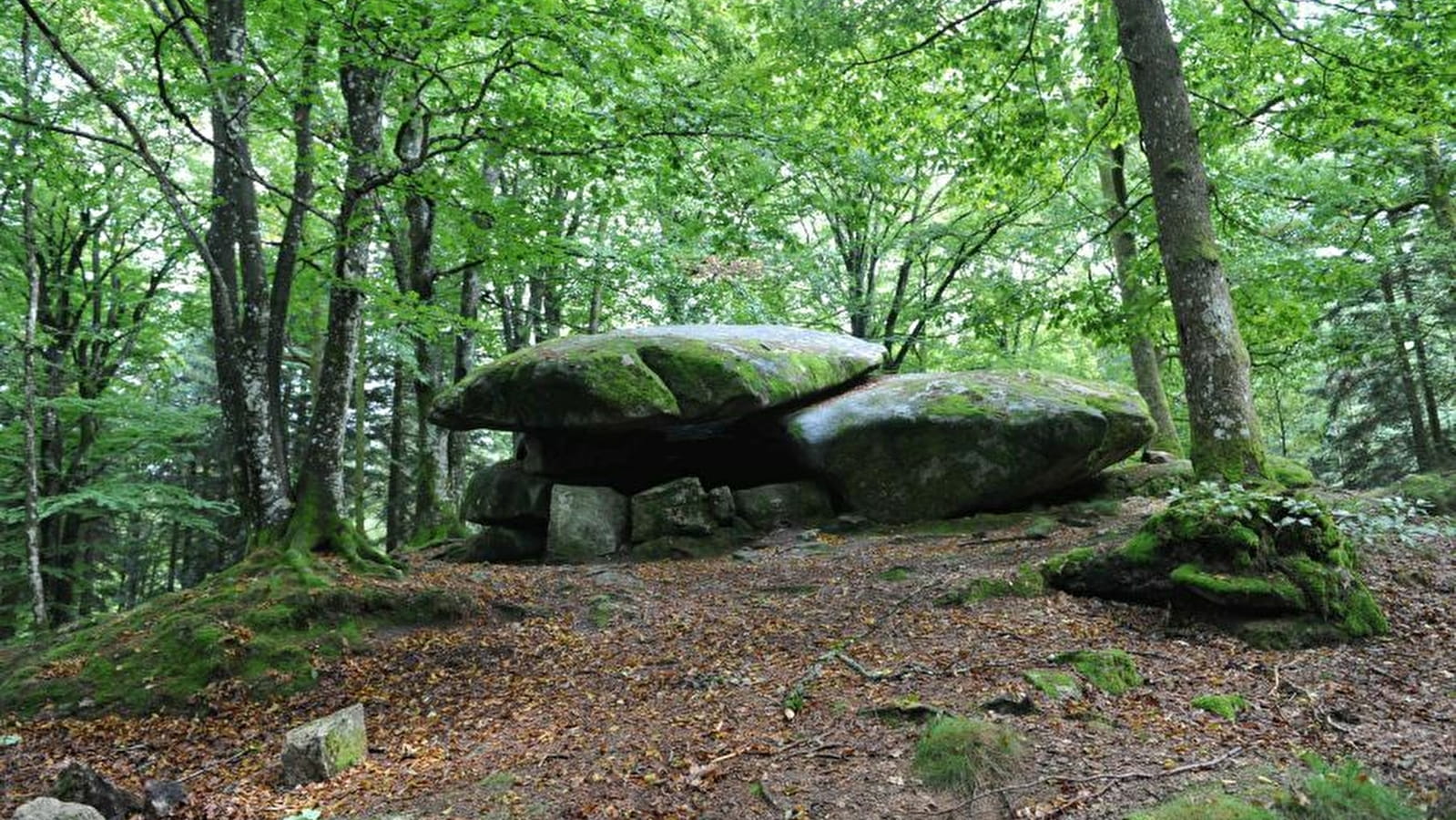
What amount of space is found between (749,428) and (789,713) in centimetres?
754

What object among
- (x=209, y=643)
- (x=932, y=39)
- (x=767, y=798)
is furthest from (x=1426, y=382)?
(x=209, y=643)

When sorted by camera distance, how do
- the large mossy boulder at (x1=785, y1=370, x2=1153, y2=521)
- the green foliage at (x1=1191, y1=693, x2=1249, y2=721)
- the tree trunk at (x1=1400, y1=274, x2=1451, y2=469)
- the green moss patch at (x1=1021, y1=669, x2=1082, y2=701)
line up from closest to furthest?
the green foliage at (x1=1191, y1=693, x2=1249, y2=721) < the green moss patch at (x1=1021, y1=669, x2=1082, y2=701) < the large mossy boulder at (x1=785, y1=370, x2=1153, y2=521) < the tree trunk at (x1=1400, y1=274, x2=1451, y2=469)

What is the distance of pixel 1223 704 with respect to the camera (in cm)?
352

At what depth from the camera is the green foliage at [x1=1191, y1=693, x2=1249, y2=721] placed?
136 inches

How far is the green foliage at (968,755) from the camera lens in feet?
9.87

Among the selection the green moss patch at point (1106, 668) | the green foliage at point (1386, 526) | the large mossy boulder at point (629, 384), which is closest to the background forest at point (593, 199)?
the large mossy boulder at point (629, 384)

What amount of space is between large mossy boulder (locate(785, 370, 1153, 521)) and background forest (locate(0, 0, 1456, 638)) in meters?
0.96

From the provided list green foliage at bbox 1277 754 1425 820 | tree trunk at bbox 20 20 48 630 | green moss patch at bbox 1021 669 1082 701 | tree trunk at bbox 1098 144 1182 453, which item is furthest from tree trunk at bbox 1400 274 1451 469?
tree trunk at bbox 20 20 48 630

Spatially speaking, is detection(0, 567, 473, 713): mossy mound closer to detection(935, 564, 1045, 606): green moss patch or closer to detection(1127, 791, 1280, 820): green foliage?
detection(935, 564, 1045, 606): green moss patch

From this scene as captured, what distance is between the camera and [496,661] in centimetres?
566

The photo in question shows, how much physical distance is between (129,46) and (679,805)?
15.1m

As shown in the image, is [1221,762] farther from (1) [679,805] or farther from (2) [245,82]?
(2) [245,82]

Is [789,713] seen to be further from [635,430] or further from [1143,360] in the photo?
[1143,360]

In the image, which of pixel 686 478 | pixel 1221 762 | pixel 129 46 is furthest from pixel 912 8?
pixel 129 46
